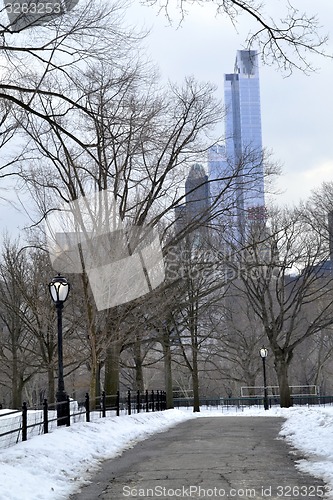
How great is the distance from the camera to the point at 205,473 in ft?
28.9

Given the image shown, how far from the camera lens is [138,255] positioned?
22.8m

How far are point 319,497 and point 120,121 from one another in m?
7.24

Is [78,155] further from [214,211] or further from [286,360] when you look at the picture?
[286,360]

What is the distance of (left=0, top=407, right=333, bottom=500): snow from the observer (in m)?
7.96

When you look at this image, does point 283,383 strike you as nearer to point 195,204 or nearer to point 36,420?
point 195,204

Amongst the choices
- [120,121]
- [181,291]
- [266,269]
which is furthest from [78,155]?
[266,269]

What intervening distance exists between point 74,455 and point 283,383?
26.3 metres

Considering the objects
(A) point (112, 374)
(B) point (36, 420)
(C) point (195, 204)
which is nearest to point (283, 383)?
(A) point (112, 374)

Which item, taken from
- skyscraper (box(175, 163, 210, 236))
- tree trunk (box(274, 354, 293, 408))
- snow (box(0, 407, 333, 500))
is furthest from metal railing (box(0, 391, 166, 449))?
tree trunk (box(274, 354, 293, 408))

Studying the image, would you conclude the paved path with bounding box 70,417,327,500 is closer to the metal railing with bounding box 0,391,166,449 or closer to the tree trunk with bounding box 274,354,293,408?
the metal railing with bounding box 0,391,166,449

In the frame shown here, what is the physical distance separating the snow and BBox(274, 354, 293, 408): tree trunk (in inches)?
759

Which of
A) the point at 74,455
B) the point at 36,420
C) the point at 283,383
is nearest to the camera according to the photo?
the point at 74,455

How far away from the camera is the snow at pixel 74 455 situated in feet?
26.1

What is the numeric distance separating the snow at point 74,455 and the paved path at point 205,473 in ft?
0.92
